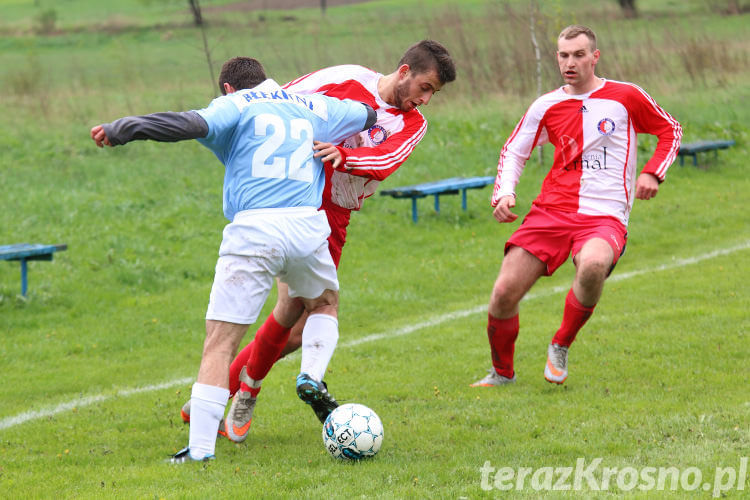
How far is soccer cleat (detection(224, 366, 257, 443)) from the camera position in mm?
5414

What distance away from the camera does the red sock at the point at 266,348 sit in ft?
18.1

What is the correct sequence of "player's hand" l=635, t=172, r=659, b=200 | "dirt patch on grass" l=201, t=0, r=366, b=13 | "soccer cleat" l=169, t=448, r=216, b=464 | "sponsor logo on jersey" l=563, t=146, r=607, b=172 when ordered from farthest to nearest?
"dirt patch on grass" l=201, t=0, r=366, b=13, "sponsor logo on jersey" l=563, t=146, r=607, b=172, "player's hand" l=635, t=172, r=659, b=200, "soccer cleat" l=169, t=448, r=216, b=464

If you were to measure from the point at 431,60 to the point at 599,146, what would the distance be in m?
1.54

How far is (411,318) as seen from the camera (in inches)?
362

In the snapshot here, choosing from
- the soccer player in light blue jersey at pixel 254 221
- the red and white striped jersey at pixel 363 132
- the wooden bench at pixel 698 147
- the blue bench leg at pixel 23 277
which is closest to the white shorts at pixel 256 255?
the soccer player in light blue jersey at pixel 254 221

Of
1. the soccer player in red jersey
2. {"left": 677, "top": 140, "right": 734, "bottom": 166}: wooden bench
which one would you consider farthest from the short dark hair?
{"left": 677, "top": 140, "right": 734, "bottom": 166}: wooden bench

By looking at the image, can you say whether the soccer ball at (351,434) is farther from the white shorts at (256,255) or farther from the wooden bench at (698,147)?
the wooden bench at (698,147)

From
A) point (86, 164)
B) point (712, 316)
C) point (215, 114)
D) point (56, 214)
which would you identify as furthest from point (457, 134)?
point (215, 114)

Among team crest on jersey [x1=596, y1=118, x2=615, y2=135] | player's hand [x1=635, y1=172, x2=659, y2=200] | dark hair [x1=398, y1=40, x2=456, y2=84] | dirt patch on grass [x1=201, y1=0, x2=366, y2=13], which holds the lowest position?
dirt patch on grass [x1=201, y1=0, x2=366, y2=13]

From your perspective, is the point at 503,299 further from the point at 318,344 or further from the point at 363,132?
the point at 318,344

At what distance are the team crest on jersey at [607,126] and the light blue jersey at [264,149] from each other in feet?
7.55

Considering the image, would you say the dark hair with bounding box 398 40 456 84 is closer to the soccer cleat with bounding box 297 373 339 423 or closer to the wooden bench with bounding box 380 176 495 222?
the soccer cleat with bounding box 297 373 339 423

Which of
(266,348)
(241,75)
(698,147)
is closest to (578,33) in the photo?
(241,75)

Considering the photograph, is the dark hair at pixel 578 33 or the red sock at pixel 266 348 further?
the dark hair at pixel 578 33
